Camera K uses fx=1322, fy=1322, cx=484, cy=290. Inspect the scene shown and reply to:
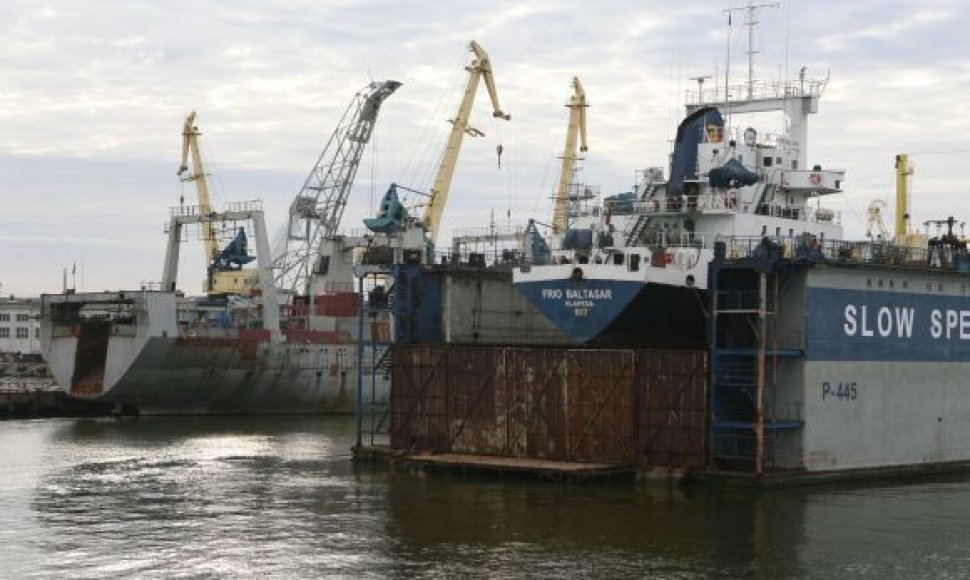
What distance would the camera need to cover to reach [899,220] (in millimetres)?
64312

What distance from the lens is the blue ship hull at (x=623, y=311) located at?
40688 millimetres

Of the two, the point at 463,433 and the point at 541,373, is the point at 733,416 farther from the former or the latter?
the point at 463,433

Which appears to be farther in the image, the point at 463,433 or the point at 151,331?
the point at 151,331

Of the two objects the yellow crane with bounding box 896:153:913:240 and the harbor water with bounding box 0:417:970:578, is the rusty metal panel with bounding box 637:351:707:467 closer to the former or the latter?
the harbor water with bounding box 0:417:970:578

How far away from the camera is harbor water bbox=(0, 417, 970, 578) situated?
94.9 feet

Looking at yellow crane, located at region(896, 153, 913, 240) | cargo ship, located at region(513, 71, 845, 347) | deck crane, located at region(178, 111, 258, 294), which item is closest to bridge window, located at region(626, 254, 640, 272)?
cargo ship, located at region(513, 71, 845, 347)

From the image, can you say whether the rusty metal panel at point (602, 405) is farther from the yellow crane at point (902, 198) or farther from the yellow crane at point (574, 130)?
the yellow crane at point (574, 130)

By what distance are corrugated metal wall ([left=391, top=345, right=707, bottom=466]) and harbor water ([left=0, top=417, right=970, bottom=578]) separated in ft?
5.01

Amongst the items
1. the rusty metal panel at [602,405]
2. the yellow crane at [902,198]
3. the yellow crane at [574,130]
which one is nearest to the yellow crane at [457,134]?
the yellow crane at [574,130]

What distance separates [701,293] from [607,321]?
10.3 feet

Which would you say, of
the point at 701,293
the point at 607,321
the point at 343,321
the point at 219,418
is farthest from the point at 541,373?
the point at 343,321

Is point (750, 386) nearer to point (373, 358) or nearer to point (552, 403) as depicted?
point (552, 403)

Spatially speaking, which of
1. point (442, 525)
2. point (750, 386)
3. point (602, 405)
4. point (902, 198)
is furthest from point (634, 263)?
point (902, 198)

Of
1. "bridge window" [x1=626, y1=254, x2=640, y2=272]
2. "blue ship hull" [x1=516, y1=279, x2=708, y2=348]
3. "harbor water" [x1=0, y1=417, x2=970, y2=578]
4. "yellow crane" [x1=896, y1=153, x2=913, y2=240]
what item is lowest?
"harbor water" [x1=0, y1=417, x2=970, y2=578]
